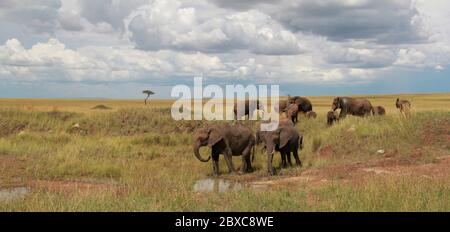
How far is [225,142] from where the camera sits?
1700 centimetres

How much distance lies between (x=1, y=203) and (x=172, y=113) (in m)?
21.9

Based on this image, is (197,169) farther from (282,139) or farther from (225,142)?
(282,139)

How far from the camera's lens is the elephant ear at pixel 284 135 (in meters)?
17.0

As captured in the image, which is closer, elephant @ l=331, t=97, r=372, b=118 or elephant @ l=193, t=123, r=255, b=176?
elephant @ l=193, t=123, r=255, b=176

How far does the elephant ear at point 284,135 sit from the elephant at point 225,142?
1088 mm

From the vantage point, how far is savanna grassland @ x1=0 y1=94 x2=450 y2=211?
30.4 ft

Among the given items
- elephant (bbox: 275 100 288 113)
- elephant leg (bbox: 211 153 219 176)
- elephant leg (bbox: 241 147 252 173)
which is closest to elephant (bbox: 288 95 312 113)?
elephant (bbox: 275 100 288 113)

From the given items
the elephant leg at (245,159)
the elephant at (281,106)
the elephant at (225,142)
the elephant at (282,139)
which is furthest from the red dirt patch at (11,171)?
the elephant at (281,106)

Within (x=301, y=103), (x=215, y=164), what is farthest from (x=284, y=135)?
(x=301, y=103)

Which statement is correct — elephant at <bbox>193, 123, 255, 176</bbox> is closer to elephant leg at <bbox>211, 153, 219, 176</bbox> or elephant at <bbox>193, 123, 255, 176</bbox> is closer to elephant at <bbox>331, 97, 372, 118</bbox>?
elephant leg at <bbox>211, 153, 219, 176</bbox>

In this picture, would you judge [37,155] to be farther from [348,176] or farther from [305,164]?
[348,176]

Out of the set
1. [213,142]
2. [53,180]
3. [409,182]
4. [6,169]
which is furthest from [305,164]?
[6,169]

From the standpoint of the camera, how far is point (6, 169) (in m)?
17.2

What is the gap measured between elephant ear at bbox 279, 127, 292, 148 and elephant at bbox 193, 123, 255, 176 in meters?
1.09
